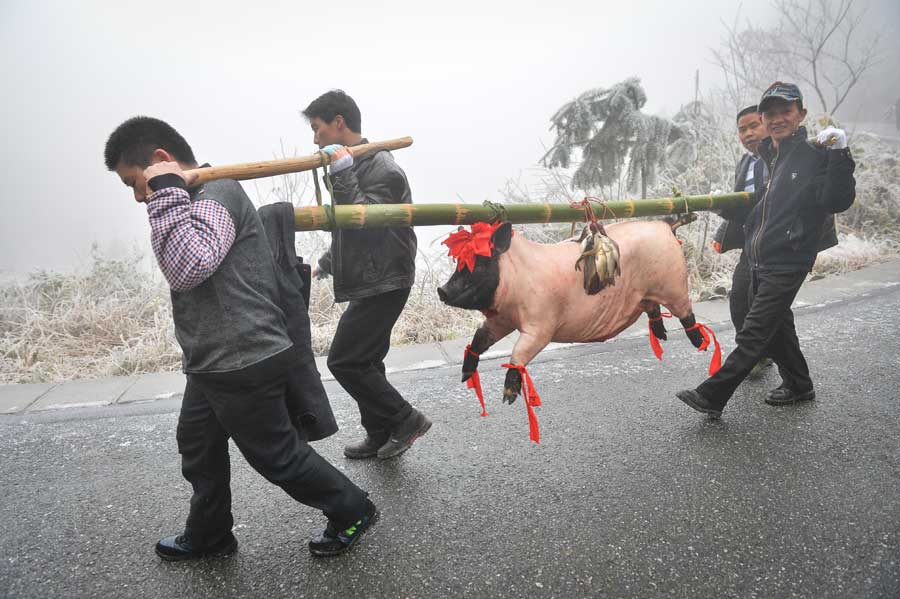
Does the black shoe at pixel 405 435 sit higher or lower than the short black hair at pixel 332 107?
lower

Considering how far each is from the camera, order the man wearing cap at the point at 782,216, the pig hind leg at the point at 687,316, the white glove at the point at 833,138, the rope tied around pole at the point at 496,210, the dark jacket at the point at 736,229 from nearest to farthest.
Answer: the rope tied around pole at the point at 496,210 < the pig hind leg at the point at 687,316 < the white glove at the point at 833,138 < the man wearing cap at the point at 782,216 < the dark jacket at the point at 736,229

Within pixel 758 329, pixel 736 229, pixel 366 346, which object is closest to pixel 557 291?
pixel 366 346

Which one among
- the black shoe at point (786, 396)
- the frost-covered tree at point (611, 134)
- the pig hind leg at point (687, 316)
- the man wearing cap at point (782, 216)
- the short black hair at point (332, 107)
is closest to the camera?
the pig hind leg at point (687, 316)

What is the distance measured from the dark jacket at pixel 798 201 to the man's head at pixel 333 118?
238cm

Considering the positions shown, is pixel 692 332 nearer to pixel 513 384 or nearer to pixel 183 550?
pixel 513 384

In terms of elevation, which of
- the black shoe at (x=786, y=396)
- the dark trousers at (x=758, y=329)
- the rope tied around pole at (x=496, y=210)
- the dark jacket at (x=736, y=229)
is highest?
the rope tied around pole at (x=496, y=210)

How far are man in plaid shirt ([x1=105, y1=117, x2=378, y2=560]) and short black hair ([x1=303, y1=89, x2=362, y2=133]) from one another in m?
0.86

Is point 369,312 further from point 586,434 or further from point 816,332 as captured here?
point 816,332

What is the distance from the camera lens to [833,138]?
107 inches

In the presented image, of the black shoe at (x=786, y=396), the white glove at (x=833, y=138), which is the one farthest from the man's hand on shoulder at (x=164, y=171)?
the black shoe at (x=786, y=396)

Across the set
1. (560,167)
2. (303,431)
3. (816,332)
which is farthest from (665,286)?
(560,167)

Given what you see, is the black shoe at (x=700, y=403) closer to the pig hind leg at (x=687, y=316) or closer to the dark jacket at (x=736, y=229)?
the pig hind leg at (x=687, y=316)

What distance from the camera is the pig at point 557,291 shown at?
193 centimetres

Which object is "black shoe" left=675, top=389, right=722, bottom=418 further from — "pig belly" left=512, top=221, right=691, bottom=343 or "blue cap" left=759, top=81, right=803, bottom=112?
"blue cap" left=759, top=81, right=803, bottom=112
